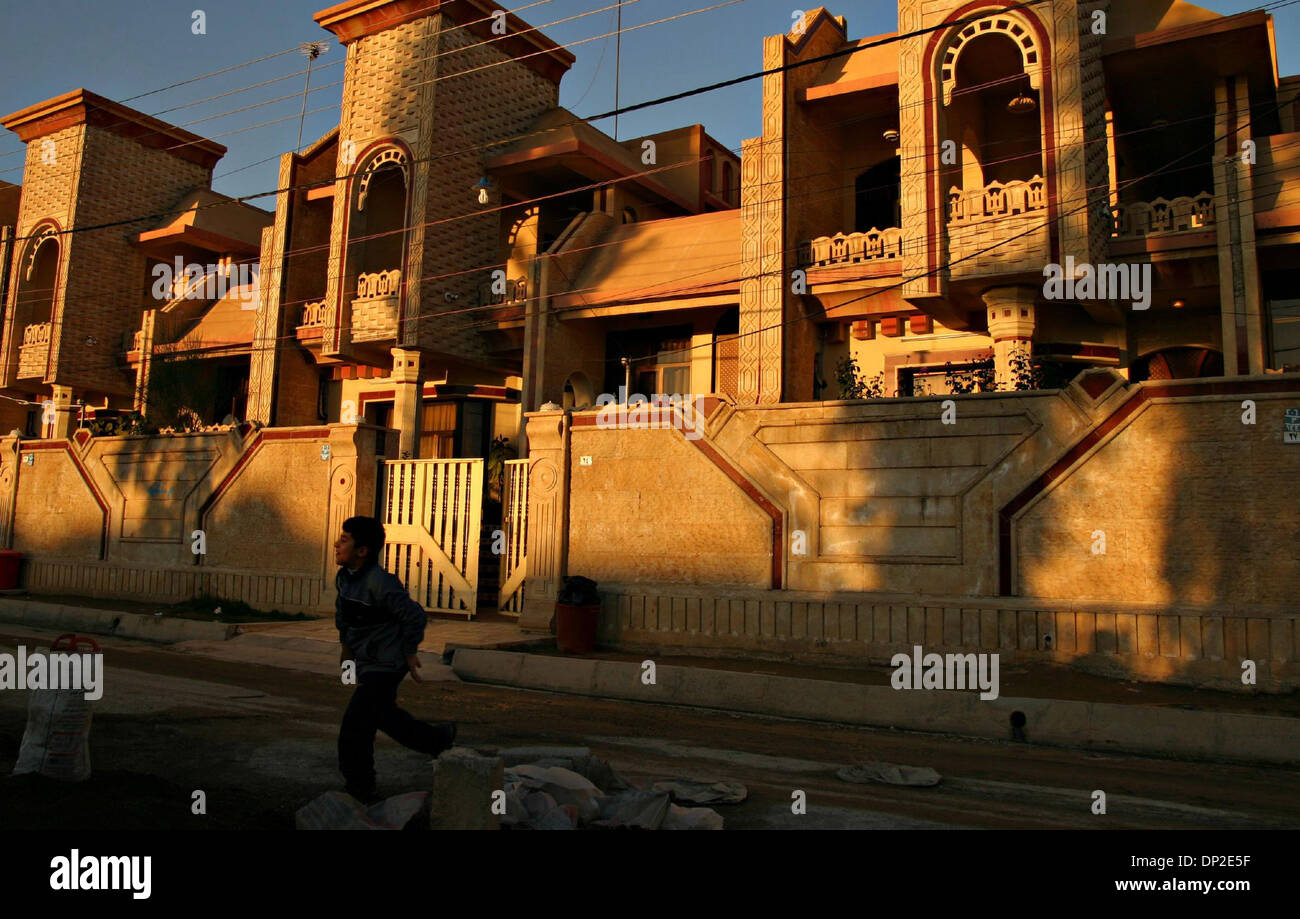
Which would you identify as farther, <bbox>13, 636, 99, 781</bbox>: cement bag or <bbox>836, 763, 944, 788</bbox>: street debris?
<bbox>836, 763, 944, 788</bbox>: street debris

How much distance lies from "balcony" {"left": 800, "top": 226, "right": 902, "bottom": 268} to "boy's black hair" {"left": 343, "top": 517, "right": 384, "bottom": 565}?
13283 mm

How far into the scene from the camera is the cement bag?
511 cm

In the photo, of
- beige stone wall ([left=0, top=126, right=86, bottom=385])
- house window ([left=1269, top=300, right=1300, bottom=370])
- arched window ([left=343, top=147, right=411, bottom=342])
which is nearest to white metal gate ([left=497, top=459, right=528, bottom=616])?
arched window ([left=343, top=147, right=411, bottom=342])

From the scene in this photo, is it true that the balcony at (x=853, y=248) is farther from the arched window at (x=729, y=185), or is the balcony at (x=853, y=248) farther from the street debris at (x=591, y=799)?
the street debris at (x=591, y=799)

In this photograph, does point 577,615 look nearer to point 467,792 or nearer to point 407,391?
point 467,792

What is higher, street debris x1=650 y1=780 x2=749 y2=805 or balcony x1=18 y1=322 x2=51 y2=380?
balcony x1=18 y1=322 x2=51 y2=380

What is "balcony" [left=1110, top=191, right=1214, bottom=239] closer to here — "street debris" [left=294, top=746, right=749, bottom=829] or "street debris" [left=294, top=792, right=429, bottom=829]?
"street debris" [left=294, top=746, right=749, bottom=829]

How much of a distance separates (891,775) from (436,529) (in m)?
10.2

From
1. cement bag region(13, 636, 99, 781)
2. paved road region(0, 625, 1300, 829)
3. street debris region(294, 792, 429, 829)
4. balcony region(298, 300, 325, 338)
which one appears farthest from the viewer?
balcony region(298, 300, 325, 338)

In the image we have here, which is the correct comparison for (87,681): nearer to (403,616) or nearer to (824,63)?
(403,616)

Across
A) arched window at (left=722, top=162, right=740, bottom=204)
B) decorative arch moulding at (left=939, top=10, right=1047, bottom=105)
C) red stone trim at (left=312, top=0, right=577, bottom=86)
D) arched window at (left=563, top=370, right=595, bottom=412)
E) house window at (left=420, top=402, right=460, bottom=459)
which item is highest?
red stone trim at (left=312, top=0, right=577, bottom=86)

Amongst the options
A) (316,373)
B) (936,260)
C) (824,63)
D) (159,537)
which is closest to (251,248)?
(316,373)

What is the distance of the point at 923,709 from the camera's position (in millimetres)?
8430
